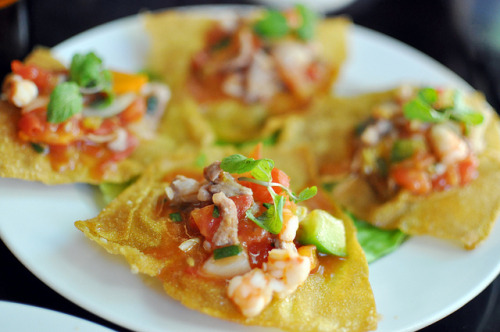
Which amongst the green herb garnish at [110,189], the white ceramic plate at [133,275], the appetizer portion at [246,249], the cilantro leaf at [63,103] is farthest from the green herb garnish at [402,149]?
the cilantro leaf at [63,103]

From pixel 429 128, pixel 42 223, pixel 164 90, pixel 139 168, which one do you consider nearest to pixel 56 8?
pixel 164 90

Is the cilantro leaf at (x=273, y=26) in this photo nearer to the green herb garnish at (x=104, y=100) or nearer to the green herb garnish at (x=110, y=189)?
the green herb garnish at (x=104, y=100)

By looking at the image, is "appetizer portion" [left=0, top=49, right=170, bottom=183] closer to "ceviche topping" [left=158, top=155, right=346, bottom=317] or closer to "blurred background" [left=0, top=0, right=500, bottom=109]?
"ceviche topping" [left=158, top=155, right=346, bottom=317]

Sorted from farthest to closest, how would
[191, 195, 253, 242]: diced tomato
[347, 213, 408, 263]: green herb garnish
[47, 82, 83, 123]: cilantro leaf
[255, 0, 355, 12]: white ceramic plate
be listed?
[255, 0, 355, 12]: white ceramic plate < [347, 213, 408, 263]: green herb garnish < [47, 82, 83, 123]: cilantro leaf < [191, 195, 253, 242]: diced tomato

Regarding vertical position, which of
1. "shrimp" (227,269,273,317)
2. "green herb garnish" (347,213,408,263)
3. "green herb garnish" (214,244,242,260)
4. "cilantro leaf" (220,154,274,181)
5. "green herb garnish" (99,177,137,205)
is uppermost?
"cilantro leaf" (220,154,274,181)

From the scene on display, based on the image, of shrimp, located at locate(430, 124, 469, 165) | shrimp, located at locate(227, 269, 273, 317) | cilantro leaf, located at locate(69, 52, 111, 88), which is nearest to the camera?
shrimp, located at locate(227, 269, 273, 317)

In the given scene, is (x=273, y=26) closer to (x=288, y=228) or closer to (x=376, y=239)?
(x=376, y=239)

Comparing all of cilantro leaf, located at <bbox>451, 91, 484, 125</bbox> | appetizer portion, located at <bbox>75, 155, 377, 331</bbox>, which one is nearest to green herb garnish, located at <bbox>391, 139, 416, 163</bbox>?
cilantro leaf, located at <bbox>451, 91, 484, 125</bbox>

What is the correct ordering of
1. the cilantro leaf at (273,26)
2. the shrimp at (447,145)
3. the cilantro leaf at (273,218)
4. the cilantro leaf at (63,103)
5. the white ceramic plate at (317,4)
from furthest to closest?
1. the white ceramic plate at (317,4)
2. the cilantro leaf at (273,26)
3. the shrimp at (447,145)
4. the cilantro leaf at (63,103)
5. the cilantro leaf at (273,218)
